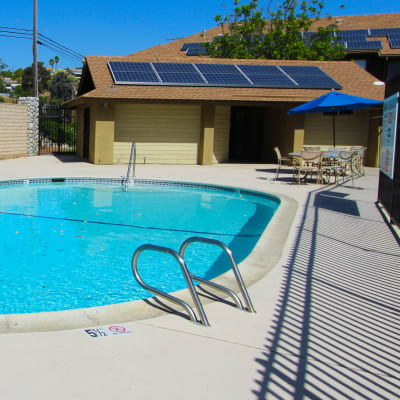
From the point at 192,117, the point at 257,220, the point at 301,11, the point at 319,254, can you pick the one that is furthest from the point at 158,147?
the point at 301,11

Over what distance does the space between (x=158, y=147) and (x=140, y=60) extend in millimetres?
4774

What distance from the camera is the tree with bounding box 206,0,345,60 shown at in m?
32.1

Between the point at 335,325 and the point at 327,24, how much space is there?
3601 cm

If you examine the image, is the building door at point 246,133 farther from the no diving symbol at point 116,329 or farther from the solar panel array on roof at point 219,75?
the no diving symbol at point 116,329

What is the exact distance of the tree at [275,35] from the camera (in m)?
32.1

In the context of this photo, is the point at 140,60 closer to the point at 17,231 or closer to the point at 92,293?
the point at 17,231

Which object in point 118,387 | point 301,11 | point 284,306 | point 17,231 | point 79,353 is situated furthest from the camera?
point 301,11

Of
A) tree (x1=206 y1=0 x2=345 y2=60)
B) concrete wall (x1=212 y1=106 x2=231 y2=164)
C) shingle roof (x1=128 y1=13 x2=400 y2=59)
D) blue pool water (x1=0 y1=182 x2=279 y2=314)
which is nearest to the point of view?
blue pool water (x1=0 y1=182 x2=279 y2=314)

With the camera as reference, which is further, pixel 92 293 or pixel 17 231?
pixel 17 231

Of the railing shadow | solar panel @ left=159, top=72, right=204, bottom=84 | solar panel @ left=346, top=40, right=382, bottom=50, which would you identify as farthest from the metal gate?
the railing shadow

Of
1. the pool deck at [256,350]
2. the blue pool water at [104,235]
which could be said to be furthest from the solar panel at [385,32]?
the pool deck at [256,350]

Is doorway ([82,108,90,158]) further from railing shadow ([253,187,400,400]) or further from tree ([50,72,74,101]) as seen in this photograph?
tree ([50,72,74,101])

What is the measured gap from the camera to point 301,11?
33406 mm

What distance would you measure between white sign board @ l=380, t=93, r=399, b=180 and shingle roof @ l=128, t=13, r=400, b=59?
2713 cm
